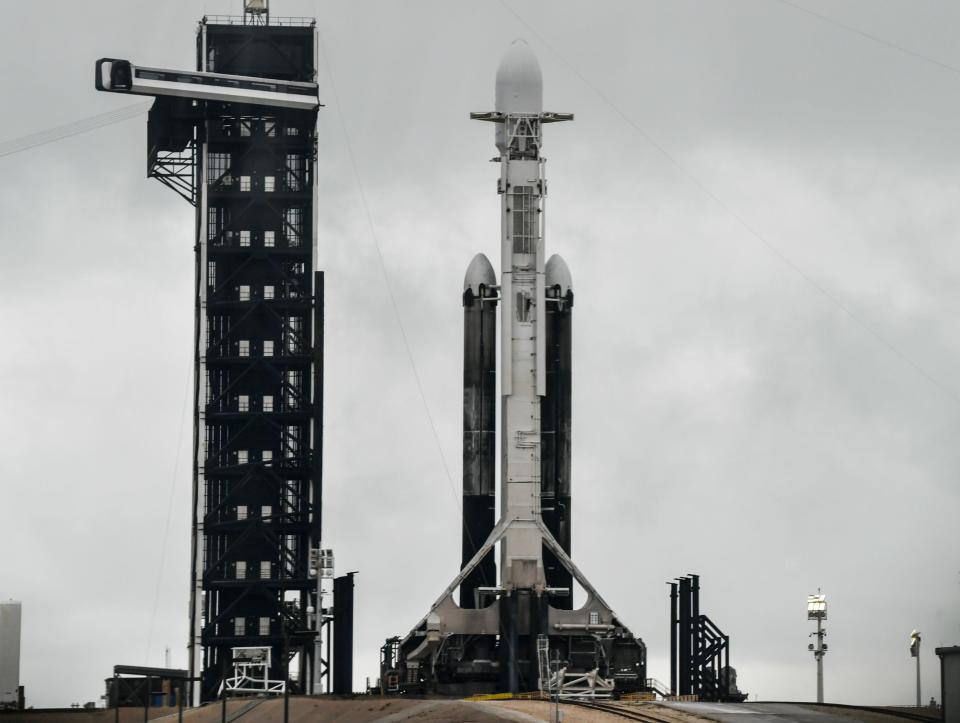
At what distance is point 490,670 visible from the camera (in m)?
110

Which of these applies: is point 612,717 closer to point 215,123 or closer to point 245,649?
point 245,649

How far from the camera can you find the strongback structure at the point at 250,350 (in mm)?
127562

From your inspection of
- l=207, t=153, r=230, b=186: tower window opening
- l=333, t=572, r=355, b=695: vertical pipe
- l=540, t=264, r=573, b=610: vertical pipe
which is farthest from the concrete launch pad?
l=207, t=153, r=230, b=186: tower window opening

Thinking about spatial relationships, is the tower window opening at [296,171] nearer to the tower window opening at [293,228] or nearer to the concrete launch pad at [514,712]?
the tower window opening at [293,228]

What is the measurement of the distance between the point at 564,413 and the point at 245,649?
64.8ft

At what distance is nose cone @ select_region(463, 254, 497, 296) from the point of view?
116 metres

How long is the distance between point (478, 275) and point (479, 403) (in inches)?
241

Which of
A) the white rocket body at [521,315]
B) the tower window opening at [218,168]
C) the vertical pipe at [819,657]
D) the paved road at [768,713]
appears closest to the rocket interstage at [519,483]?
the white rocket body at [521,315]

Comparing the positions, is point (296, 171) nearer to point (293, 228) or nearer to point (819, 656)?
point (293, 228)

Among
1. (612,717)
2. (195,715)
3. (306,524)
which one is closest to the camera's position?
(612,717)

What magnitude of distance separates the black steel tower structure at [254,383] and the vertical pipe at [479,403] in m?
14.1

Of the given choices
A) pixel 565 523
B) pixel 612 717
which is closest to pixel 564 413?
pixel 565 523

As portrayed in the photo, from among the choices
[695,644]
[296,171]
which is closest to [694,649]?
[695,644]

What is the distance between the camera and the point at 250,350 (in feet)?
424
